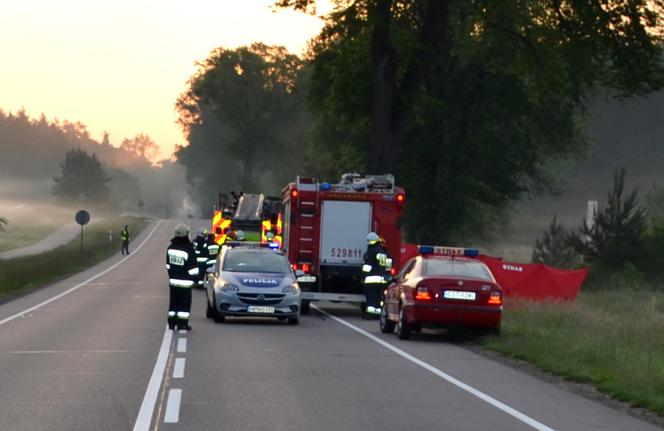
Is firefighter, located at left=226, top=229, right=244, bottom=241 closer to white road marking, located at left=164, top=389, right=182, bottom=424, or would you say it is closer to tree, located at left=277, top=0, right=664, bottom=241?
tree, located at left=277, top=0, right=664, bottom=241

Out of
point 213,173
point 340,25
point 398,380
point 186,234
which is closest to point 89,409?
point 398,380

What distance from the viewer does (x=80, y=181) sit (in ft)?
585

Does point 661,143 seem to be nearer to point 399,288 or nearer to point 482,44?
point 482,44

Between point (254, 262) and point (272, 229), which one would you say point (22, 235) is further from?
point (254, 262)

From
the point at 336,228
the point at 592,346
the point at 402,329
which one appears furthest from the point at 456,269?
the point at 336,228

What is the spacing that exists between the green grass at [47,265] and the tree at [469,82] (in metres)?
11.5

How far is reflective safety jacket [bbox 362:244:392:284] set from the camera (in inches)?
1037

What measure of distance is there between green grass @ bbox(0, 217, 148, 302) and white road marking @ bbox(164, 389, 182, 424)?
21795 mm

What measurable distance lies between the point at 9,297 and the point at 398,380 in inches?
879

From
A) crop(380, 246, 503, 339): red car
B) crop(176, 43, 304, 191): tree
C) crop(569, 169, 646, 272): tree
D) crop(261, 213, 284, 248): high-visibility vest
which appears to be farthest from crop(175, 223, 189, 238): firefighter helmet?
crop(176, 43, 304, 191): tree

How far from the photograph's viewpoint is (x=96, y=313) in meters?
27.9

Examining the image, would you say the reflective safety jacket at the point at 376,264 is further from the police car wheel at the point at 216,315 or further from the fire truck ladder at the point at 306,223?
the fire truck ladder at the point at 306,223

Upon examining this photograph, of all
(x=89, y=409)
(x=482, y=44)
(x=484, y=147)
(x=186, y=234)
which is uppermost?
(x=482, y=44)

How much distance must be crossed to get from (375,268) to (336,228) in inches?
143
